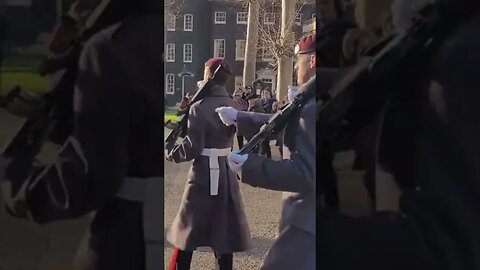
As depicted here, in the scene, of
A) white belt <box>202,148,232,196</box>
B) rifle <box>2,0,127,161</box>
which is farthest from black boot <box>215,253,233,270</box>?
rifle <box>2,0,127,161</box>

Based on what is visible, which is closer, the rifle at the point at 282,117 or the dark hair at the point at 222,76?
the rifle at the point at 282,117

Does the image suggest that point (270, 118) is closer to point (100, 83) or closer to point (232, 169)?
point (232, 169)

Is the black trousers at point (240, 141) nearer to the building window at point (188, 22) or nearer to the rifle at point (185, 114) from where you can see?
the rifle at point (185, 114)

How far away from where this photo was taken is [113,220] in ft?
4.78

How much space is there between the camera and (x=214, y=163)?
234cm

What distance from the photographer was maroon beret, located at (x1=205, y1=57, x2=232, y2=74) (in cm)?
209

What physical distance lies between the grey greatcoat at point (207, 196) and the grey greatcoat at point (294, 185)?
23 cm

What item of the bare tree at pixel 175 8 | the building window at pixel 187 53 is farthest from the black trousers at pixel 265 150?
the bare tree at pixel 175 8

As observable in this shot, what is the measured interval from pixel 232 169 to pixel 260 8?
568 mm

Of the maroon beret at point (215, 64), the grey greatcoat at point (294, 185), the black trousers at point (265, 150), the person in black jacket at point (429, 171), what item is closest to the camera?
the person in black jacket at point (429, 171)

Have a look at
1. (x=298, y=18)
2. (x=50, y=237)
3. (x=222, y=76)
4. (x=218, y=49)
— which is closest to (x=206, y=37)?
(x=218, y=49)

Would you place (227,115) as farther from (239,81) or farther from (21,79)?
(21,79)

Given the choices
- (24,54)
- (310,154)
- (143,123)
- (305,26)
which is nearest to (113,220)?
(143,123)

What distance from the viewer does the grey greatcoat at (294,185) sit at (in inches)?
73.0
